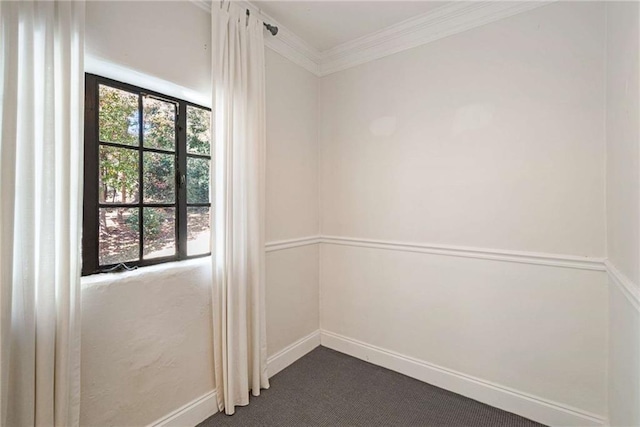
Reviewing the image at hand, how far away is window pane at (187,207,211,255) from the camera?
1993 millimetres

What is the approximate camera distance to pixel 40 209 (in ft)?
4.00

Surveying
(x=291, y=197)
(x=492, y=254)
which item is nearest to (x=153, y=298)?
(x=291, y=197)

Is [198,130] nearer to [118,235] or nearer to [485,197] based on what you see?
[118,235]

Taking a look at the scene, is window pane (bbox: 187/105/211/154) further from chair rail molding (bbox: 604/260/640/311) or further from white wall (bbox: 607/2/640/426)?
chair rail molding (bbox: 604/260/640/311)

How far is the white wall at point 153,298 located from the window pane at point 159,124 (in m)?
0.10

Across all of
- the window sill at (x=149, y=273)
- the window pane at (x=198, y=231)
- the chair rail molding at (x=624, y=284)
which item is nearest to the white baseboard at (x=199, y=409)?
the window sill at (x=149, y=273)

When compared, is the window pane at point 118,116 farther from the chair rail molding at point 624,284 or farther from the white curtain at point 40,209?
the chair rail molding at point 624,284

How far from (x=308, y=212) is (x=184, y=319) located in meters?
1.38

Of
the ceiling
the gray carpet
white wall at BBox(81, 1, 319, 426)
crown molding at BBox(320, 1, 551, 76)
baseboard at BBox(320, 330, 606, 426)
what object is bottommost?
the gray carpet

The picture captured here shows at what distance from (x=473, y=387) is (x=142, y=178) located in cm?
260

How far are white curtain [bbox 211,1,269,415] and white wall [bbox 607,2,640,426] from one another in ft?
6.41

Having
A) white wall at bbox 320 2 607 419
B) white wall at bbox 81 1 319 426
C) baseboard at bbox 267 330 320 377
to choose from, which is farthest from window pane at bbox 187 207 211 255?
white wall at bbox 320 2 607 419

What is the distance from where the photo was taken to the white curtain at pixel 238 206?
191 centimetres

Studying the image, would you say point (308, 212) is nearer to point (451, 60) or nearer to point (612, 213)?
point (451, 60)
